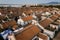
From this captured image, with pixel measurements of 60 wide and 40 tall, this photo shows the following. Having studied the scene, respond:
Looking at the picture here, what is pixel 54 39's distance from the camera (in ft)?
132

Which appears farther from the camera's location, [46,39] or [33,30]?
[33,30]

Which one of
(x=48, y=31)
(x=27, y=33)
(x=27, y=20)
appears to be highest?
(x=27, y=33)

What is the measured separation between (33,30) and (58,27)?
1612 cm

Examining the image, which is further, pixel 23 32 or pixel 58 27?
pixel 58 27

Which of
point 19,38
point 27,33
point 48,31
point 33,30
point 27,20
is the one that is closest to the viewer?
point 19,38

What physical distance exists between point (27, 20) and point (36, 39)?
94.6ft

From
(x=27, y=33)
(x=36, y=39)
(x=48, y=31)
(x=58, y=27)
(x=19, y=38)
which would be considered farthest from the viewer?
(x=58, y=27)

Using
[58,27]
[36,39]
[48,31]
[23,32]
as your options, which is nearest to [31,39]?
[36,39]

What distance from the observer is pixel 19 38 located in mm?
29359

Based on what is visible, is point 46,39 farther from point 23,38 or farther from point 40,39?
point 23,38

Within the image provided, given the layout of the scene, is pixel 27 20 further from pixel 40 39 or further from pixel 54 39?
pixel 40 39

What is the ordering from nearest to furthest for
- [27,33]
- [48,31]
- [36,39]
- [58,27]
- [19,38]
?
1. [19,38]
2. [36,39]
3. [27,33]
4. [48,31]
5. [58,27]

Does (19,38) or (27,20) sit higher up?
(19,38)

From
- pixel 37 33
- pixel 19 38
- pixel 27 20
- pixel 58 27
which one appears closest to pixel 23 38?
pixel 19 38
